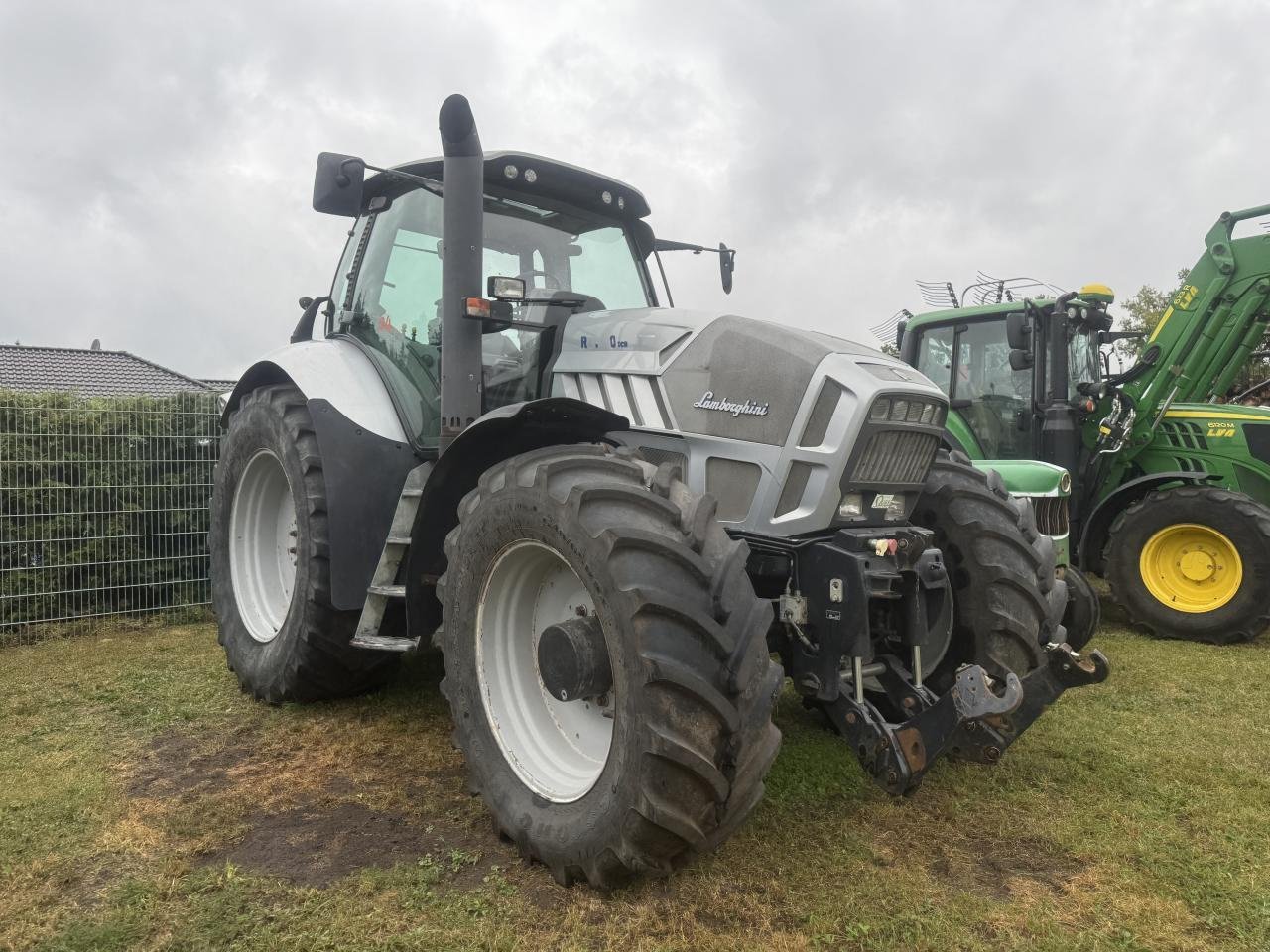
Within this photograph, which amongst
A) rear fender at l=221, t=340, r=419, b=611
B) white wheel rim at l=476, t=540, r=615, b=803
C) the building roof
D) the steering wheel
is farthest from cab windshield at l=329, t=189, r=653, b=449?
the building roof

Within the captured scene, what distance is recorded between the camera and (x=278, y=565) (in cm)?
501

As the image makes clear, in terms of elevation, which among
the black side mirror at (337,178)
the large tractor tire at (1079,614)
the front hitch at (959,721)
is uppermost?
the black side mirror at (337,178)

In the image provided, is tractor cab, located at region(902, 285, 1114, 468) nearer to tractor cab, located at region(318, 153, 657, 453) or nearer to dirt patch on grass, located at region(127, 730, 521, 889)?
tractor cab, located at region(318, 153, 657, 453)

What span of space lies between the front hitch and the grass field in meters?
0.35

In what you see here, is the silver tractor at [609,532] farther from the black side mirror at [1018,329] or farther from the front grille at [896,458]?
the black side mirror at [1018,329]

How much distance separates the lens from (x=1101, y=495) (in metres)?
7.57

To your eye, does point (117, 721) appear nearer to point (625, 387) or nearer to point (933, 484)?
point (625, 387)

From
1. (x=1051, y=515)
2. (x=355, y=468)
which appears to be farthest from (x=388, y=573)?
(x=1051, y=515)

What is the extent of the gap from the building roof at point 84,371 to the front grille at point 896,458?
597 inches

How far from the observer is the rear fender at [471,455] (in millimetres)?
3250

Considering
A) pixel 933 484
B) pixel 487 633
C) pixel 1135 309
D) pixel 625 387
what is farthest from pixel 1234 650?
pixel 1135 309

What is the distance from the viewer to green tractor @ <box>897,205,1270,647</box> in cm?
663

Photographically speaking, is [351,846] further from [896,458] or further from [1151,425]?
[1151,425]

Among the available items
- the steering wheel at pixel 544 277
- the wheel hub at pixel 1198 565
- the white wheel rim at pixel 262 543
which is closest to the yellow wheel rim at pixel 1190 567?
the wheel hub at pixel 1198 565
